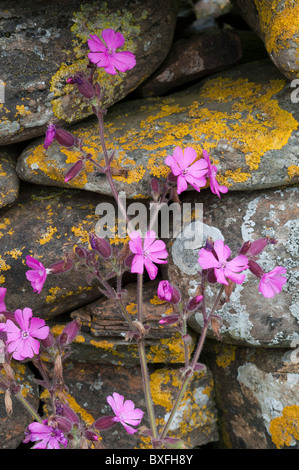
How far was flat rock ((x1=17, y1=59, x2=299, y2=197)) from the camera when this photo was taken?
2234mm

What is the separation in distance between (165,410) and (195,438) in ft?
0.77

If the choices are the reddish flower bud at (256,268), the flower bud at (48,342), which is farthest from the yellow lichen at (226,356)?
the flower bud at (48,342)

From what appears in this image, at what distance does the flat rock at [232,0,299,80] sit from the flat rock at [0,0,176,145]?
486 millimetres

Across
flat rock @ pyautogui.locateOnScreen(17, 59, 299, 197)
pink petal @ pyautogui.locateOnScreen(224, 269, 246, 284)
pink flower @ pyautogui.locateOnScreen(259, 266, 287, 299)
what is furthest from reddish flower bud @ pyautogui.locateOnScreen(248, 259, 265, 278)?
flat rock @ pyautogui.locateOnScreen(17, 59, 299, 197)

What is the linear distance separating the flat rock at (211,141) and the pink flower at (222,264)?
0.62 meters

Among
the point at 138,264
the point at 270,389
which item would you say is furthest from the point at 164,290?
the point at 270,389

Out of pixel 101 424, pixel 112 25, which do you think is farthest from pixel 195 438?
pixel 112 25

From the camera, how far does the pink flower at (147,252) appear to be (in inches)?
68.6

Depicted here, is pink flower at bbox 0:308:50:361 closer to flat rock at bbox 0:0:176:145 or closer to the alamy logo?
the alamy logo

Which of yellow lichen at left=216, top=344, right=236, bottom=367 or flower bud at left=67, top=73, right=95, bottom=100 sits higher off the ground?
flower bud at left=67, top=73, right=95, bottom=100

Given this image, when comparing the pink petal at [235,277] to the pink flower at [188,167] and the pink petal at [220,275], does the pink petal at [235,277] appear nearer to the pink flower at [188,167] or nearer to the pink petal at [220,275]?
the pink petal at [220,275]

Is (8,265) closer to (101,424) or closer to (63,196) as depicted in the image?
(63,196)

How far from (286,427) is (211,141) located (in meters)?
1.25

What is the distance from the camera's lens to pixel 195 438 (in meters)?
2.68
